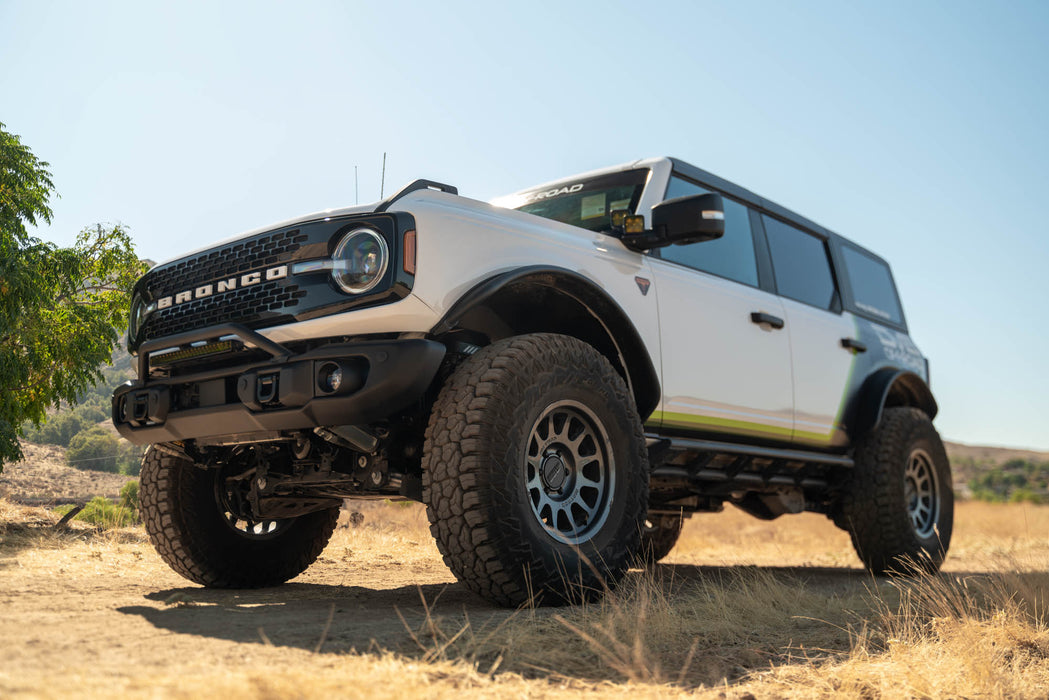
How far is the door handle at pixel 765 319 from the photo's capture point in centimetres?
491

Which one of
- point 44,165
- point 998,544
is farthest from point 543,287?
point 44,165

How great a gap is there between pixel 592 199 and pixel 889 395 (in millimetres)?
3169

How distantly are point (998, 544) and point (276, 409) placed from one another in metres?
10.8

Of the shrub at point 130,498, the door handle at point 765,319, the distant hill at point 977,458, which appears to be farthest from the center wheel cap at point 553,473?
the distant hill at point 977,458

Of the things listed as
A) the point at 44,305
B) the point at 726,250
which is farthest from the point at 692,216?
the point at 44,305

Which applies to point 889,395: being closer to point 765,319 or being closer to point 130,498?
point 765,319

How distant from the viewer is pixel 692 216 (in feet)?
12.9

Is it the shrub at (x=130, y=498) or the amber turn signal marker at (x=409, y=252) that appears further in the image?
the shrub at (x=130, y=498)


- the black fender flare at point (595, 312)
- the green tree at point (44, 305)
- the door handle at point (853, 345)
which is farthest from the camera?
the green tree at point (44, 305)

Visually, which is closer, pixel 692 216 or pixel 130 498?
pixel 692 216

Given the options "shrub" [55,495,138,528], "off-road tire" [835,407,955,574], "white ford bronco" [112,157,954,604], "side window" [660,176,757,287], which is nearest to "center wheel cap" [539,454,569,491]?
"white ford bronco" [112,157,954,604]

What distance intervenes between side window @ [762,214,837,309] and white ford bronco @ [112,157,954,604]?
0.43 ft

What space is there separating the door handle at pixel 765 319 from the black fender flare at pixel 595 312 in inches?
41.0

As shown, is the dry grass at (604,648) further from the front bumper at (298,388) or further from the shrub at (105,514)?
the shrub at (105,514)
